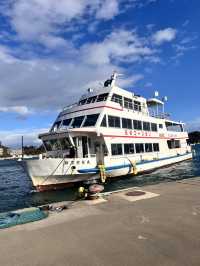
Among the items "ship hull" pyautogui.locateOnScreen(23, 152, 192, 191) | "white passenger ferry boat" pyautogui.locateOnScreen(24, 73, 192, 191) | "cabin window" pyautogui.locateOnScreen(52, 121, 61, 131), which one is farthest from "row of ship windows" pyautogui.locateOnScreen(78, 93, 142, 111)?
"ship hull" pyautogui.locateOnScreen(23, 152, 192, 191)

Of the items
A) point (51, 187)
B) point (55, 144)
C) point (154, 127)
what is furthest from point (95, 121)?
point (154, 127)

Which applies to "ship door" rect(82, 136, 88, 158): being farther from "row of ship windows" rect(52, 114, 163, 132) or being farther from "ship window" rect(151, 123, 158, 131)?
→ "ship window" rect(151, 123, 158, 131)

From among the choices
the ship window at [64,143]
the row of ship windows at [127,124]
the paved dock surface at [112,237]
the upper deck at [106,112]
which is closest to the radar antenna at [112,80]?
the upper deck at [106,112]

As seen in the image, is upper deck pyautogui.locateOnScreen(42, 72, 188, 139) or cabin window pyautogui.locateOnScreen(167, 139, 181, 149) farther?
cabin window pyautogui.locateOnScreen(167, 139, 181, 149)

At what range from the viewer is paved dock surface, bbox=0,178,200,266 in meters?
5.14

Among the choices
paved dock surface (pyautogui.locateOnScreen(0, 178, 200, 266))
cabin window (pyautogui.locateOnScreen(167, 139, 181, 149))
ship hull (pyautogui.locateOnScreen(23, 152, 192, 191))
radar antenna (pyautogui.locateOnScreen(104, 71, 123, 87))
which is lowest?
paved dock surface (pyautogui.locateOnScreen(0, 178, 200, 266))

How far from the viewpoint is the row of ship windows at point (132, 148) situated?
21.9m

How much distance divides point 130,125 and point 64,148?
6373 millimetres

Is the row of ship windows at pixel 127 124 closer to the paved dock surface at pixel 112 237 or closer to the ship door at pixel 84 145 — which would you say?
the ship door at pixel 84 145

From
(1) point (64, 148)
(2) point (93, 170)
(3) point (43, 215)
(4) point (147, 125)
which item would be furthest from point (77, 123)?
(3) point (43, 215)

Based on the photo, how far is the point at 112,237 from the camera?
620 cm

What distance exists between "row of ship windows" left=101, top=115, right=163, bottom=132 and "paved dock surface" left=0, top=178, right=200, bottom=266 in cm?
1264

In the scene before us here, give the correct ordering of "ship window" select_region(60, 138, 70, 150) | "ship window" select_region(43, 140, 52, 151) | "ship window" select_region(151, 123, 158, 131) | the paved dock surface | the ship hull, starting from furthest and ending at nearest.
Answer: "ship window" select_region(151, 123, 158, 131) → "ship window" select_region(43, 140, 52, 151) → "ship window" select_region(60, 138, 70, 150) → the ship hull → the paved dock surface

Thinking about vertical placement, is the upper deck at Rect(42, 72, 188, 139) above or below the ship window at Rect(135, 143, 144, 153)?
above
